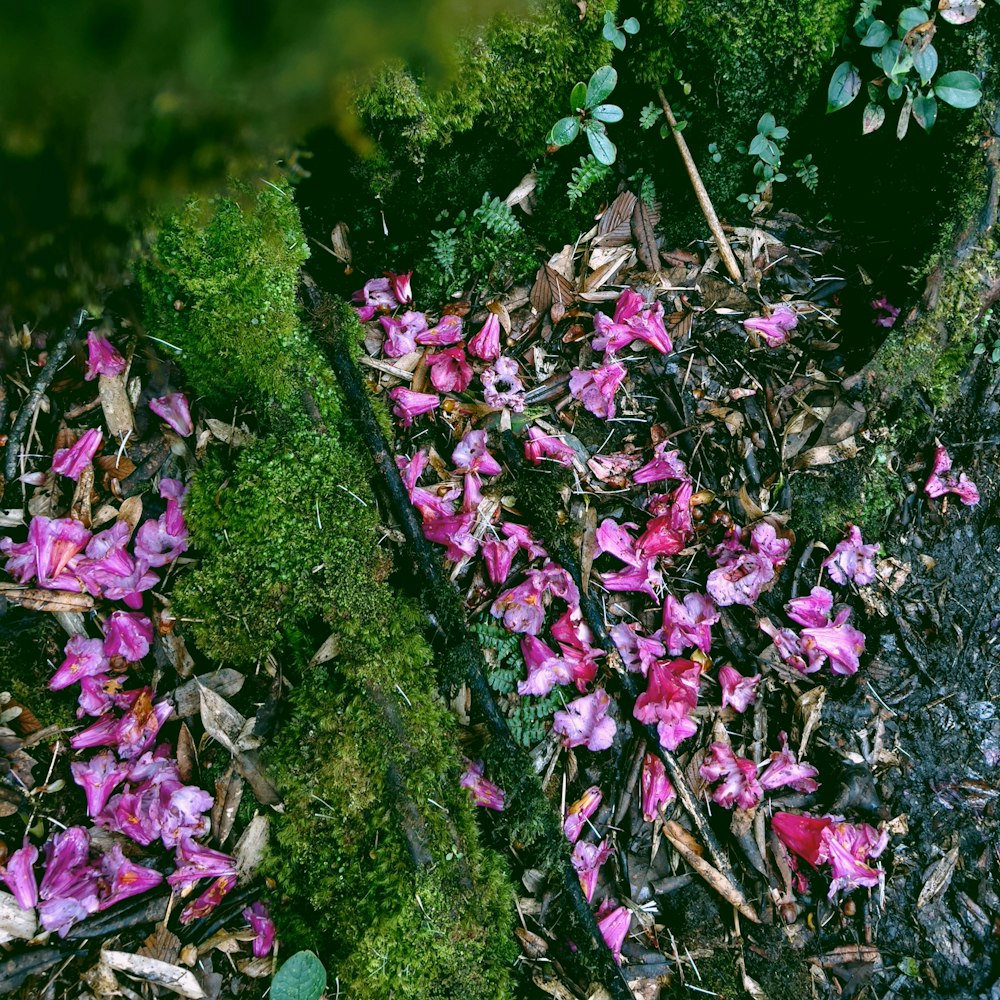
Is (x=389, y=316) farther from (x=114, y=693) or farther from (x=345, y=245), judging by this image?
(x=114, y=693)

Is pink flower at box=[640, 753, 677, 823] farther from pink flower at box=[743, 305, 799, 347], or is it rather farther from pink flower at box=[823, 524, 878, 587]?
pink flower at box=[743, 305, 799, 347]

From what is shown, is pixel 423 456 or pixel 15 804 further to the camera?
pixel 423 456

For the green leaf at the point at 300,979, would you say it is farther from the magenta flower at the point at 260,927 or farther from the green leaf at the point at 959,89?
the green leaf at the point at 959,89

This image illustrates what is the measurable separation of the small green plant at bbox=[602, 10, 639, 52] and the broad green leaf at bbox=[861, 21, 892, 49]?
0.83m

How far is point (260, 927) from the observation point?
8.09 feet

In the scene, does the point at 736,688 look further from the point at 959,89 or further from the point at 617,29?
the point at 617,29

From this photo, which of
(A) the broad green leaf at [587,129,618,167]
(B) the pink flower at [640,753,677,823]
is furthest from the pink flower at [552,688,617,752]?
(A) the broad green leaf at [587,129,618,167]

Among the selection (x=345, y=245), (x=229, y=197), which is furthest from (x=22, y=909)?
(x=345, y=245)

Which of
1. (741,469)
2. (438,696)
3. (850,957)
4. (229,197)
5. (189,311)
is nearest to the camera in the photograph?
(229,197)

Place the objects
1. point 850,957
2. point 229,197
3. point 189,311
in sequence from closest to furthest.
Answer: point 229,197 < point 189,311 < point 850,957

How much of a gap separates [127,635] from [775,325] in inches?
116

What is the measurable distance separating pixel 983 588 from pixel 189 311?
3.48 metres

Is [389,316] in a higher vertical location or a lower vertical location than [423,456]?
higher

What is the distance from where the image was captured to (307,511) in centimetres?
236
